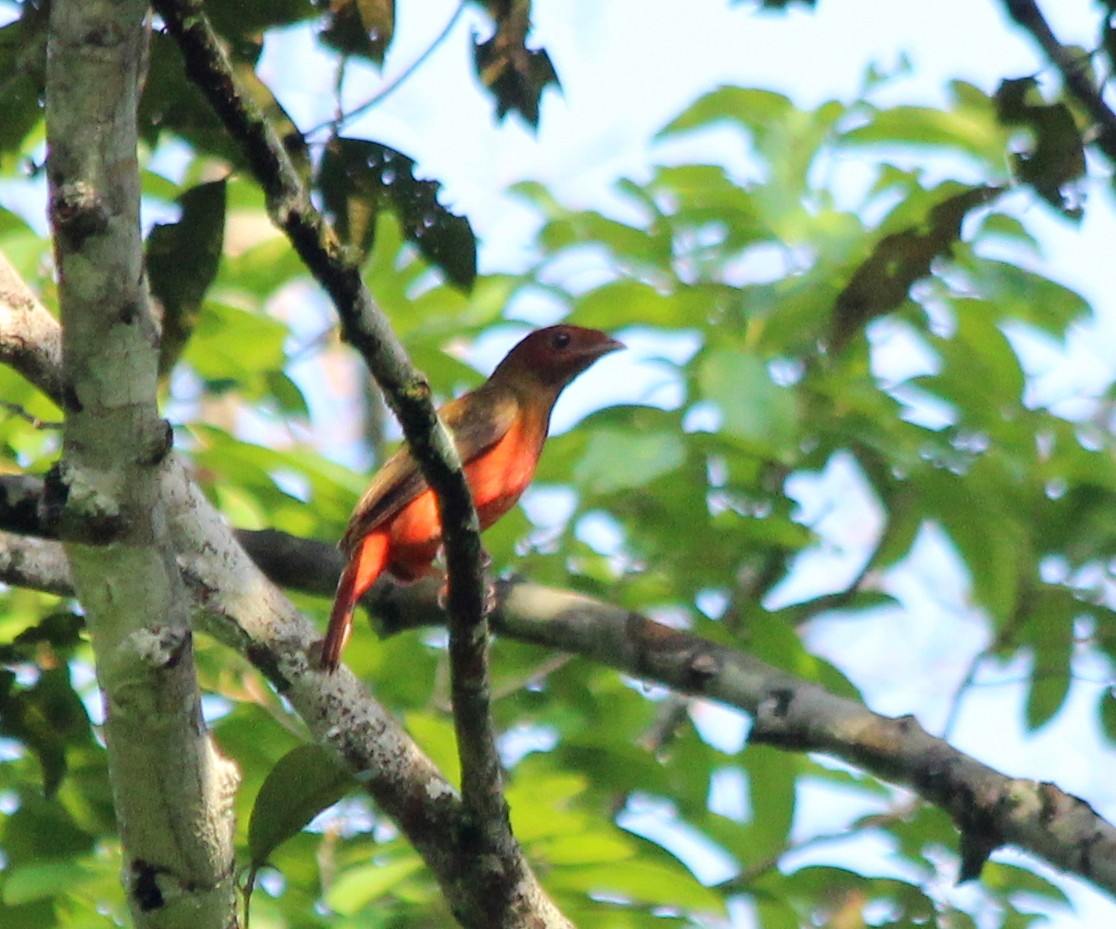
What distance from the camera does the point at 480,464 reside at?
518cm

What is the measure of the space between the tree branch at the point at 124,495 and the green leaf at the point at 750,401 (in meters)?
2.19

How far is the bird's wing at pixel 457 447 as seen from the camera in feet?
15.6

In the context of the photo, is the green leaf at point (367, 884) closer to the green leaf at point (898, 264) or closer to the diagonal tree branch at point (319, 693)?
the diagonal tree branch at point (319, 693)

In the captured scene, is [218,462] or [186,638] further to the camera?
[218,462]

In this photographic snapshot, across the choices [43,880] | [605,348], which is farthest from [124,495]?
[605,348]

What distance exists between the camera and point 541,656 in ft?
17.0

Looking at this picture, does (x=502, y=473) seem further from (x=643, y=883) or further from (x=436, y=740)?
(x=643, y=883)

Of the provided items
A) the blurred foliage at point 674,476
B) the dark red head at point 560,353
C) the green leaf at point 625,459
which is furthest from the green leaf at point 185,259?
the dark red head at point 560,353

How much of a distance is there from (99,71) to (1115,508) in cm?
398

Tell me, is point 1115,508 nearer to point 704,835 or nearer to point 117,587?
point 704,835

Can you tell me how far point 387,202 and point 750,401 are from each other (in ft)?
5.67

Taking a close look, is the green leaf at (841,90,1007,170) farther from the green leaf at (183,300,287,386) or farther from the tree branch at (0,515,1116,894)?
the tree branch at (0,515,1116,894)

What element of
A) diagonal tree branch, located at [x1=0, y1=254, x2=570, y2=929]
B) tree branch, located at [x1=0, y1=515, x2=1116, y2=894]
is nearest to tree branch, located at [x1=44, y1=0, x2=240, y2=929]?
diagonal tree branch, located at [x1=0, y1=254, x2=570, y2=929]

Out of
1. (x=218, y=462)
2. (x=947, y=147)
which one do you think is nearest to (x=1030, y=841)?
(x=218, y=462)
